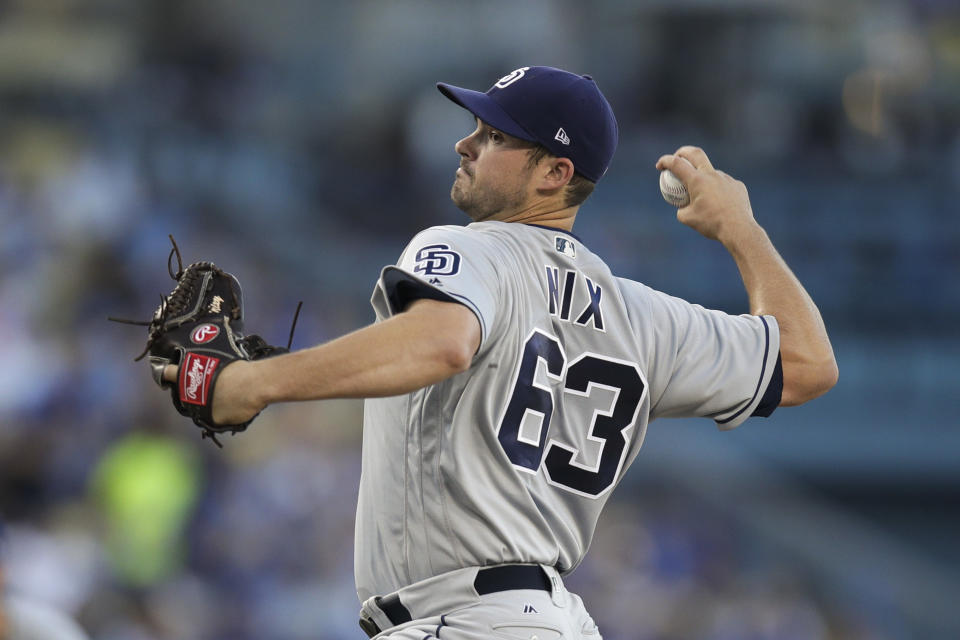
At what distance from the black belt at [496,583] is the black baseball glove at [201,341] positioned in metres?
0.48

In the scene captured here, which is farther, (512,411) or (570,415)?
(570,415)

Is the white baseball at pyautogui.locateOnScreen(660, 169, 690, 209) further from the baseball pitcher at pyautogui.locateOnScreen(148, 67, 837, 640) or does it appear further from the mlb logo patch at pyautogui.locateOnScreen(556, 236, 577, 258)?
the mlb logo patch at pyautogui.locateOnScreen(556, 236, 577, 258)

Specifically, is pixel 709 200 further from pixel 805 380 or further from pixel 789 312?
pixel 805 380

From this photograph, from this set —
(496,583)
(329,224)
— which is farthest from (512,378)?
(329,224)

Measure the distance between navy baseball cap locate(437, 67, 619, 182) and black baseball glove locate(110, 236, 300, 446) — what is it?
67cm

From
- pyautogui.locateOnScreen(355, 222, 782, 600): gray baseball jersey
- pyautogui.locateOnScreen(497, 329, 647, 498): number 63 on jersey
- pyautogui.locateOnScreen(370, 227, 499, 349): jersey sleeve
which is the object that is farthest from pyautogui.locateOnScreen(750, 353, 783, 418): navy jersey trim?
pyautogui.locateOnScreen(370, 227, 499, 349): jersey sleeve

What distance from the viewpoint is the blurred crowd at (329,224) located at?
7.09 metres

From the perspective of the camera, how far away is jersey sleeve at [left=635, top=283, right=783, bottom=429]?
2818mm

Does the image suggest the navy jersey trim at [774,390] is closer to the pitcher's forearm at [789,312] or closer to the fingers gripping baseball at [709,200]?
the pitcher's forearm at [789,312]

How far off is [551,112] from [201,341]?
0.92 metres

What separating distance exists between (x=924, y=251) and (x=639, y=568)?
4975 mm

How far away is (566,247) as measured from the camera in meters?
2.73

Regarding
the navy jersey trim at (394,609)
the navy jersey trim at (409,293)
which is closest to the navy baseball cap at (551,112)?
the navy jersey trim at (409,293)

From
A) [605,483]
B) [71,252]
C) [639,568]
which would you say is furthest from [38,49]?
[605,483]
